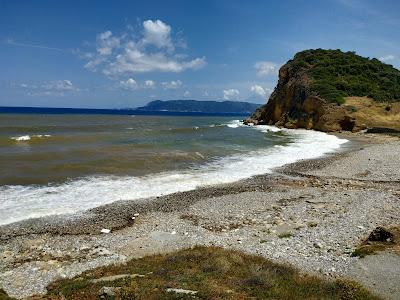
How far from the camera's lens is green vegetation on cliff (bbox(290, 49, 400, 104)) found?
68.7 meters

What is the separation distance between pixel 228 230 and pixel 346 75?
239 ft

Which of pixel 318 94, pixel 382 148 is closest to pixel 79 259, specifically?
pixel 382 148

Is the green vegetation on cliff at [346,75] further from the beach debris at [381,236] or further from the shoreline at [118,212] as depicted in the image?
the beach debris at [381,236]

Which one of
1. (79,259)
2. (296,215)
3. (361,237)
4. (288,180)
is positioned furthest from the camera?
(288,180)

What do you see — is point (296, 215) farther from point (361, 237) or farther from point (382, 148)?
point (382, 148)

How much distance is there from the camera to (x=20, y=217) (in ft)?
59.2

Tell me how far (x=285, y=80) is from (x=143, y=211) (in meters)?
70.1

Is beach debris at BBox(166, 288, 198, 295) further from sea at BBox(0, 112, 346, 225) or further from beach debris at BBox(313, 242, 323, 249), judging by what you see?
sea at BBox(0, 112, 346, 225)

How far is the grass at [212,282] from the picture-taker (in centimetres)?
964

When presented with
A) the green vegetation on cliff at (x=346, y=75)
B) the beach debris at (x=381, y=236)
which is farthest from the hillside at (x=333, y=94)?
the beach debris at (x=381, y=236)

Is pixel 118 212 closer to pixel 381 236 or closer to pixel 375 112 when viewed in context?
pixel 381 236

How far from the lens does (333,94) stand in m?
67.2

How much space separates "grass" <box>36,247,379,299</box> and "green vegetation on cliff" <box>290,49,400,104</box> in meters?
58.3

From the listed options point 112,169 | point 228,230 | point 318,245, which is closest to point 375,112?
point 112,169
